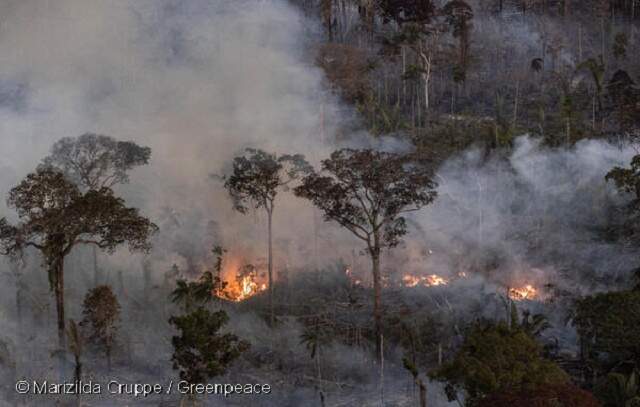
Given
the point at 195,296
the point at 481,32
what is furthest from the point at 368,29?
the point at 195,296

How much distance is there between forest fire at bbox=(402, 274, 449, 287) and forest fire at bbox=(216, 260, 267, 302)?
11.2 metres

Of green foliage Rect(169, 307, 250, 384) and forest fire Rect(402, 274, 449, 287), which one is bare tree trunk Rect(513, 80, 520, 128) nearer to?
forest fire Rect(402, 274, 449, 287)

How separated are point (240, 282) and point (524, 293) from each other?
73.3 ft

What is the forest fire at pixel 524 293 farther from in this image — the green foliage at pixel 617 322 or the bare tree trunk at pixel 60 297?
the bare tree trunk at pixel 60 297

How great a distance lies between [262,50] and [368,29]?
51.9 ft

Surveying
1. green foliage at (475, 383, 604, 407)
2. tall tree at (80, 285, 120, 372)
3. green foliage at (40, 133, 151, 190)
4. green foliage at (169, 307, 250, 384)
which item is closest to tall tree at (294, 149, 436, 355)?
tall tree at (80, 285, 120, 372)

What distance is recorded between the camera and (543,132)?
232 ft

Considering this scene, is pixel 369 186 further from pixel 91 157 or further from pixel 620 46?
pixel 620 46

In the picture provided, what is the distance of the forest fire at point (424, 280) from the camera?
5338 centimetres

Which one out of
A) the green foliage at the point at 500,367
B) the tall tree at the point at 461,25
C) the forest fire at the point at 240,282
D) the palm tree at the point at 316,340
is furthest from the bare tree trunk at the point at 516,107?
the green foliage at the point at 500,367

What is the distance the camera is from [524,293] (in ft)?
161

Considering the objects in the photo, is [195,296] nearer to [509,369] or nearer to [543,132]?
[509,369]

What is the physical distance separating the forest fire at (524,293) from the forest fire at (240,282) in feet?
63.5

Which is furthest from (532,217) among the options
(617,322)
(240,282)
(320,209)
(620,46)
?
(620,46)
